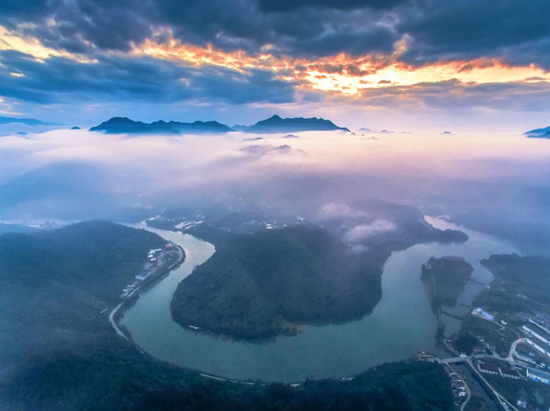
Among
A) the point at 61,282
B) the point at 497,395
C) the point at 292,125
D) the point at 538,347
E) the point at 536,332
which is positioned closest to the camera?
the point at 497,395

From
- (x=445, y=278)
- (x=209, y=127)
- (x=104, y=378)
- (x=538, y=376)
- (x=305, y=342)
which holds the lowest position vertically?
(x=445, y=278)

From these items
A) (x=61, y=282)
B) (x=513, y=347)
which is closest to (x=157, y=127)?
(x=61, y=282)

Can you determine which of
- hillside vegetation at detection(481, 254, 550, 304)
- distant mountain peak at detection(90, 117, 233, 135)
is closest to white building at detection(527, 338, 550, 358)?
hillside vegetation at detection(481, 254, 550, 304)

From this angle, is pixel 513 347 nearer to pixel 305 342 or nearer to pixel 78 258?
pixel 305 342

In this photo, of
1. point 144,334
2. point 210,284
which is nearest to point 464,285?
point 210,284

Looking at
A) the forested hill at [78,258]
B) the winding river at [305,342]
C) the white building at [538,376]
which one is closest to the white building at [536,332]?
the white building at [538,376]

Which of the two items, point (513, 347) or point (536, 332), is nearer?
point (513, 347)
